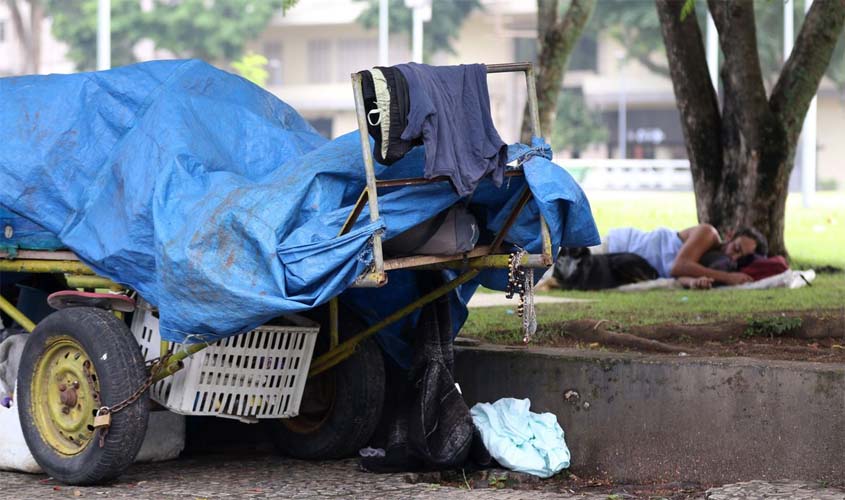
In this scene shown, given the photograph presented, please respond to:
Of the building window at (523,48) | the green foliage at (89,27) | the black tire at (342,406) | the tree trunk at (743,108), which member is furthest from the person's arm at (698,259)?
the building window at (523,48)

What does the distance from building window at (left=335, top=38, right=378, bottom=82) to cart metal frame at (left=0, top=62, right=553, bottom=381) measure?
166 ft

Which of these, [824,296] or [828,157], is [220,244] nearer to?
[824,296]

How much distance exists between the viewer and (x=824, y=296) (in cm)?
894

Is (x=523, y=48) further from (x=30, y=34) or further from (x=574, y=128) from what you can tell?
(x=30, y=34)

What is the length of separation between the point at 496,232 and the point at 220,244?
3.88 feet

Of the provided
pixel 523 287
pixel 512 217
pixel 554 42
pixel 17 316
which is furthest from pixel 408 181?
pixel 554 42

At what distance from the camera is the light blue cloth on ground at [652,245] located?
10617 millimetres

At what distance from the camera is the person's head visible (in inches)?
403

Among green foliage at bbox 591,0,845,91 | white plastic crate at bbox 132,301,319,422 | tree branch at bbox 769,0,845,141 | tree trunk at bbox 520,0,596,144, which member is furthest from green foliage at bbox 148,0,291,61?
white plastic crate at bbox 132,301,319,422

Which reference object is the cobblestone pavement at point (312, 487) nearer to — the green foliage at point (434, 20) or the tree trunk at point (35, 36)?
the tree trunk at point (35, 36)

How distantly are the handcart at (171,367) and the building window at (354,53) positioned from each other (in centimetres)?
5057

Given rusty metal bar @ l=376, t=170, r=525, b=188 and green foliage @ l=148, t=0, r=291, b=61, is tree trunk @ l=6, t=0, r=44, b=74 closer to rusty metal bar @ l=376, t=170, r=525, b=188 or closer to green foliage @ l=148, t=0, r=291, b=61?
green foliage @ l=148, t=0, r=291, b=61

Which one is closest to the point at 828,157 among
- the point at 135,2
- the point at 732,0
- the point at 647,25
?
the point at 647,25

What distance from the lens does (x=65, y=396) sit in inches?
214
